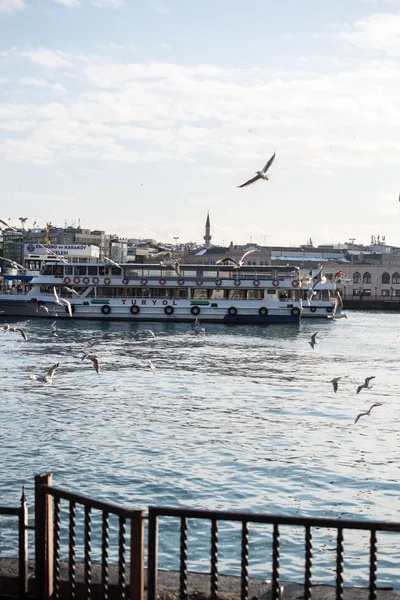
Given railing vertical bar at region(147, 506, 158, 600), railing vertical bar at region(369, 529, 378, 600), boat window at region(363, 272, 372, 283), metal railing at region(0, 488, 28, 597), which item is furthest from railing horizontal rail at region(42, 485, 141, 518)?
boat window at region(363, 272, 372, 283)

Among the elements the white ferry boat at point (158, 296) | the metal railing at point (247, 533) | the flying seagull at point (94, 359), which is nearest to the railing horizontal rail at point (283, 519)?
the metal railing at point (247, 533)

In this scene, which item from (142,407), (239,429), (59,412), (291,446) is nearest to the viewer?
(291,446)

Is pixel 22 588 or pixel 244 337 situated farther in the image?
pixel 244 337

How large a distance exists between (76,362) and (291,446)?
744 inches

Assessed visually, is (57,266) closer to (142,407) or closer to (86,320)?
(86,320)

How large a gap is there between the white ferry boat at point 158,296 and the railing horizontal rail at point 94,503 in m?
59.5

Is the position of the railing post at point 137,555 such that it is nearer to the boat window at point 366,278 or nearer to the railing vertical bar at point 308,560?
the railing vertical bar at point 308,560

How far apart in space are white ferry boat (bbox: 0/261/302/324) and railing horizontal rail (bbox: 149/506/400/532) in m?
60.1

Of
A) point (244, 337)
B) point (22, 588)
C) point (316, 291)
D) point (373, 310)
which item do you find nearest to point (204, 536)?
point (22, 588)

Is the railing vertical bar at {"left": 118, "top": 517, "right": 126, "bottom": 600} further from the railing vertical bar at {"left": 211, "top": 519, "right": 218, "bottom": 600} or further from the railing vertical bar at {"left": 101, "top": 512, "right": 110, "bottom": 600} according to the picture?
the railing vertical bar at {"left": 211, "top": 519, "right": 218, "bottom": 600}

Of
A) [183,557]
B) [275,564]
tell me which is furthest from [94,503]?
[275,564]

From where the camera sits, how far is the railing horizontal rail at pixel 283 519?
5.25 metres

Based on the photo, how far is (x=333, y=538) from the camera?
12539 mm

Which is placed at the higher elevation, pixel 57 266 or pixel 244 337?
pixel 57 266
